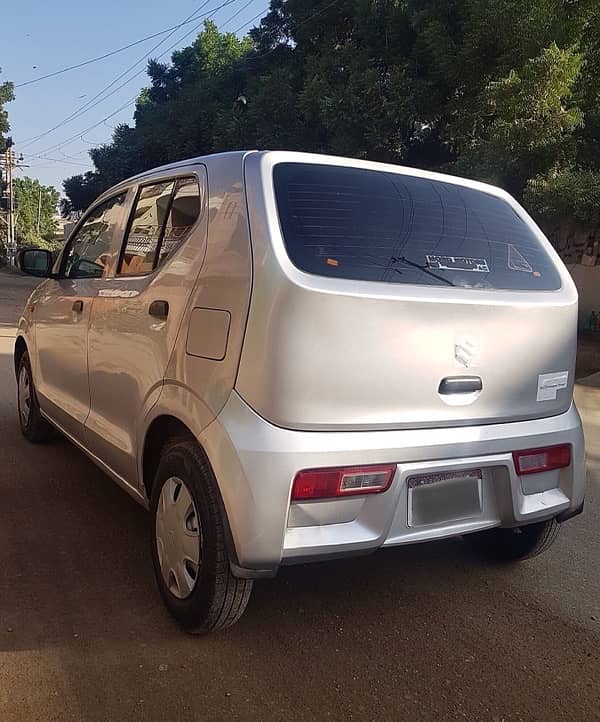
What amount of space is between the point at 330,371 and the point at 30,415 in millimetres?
3533

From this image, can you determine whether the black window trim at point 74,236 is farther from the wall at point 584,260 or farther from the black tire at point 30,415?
the wall at point 584,260

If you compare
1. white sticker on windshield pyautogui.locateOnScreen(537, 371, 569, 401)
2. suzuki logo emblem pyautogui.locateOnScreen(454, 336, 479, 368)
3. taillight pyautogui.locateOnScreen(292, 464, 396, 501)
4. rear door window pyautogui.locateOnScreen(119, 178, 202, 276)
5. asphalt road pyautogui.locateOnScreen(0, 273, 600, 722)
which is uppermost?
rear door window pyautogui.locateOnScreen(119, 178, 202, 276)

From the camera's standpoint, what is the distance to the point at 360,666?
99.1 inches

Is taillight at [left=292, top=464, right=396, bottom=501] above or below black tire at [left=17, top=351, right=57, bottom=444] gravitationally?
above

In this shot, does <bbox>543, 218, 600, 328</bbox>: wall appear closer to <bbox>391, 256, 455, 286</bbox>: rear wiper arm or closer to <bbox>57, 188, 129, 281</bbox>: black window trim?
<bbox>57, 188, 129, 281</bbox>: black window trim

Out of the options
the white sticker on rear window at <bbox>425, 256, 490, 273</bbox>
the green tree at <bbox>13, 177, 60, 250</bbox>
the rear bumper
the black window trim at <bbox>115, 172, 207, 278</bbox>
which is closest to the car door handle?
the black window trim at <bbox>115, 172, 207, 278</bbox>

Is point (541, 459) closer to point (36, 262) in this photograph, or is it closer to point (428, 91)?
point (36, 262)

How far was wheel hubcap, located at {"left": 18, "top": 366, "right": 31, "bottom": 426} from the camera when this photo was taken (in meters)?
5.15

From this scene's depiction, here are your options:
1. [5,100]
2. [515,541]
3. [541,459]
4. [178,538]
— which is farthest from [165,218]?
[5,100]

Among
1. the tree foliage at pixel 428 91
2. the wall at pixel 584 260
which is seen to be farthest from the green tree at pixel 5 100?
the wall at pixel 584 260

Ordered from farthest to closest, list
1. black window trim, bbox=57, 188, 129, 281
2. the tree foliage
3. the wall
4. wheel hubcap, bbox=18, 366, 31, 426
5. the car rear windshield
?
the tree foliage < the wall < wheel hubcap, bbox=18, 366, 31, 426 < black window trim, bbox=57, 188, 129, 281 < the car rear windshield

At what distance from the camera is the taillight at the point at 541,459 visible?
274cm

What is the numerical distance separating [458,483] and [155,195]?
6.36ft

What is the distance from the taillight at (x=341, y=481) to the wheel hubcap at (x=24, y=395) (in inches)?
135
